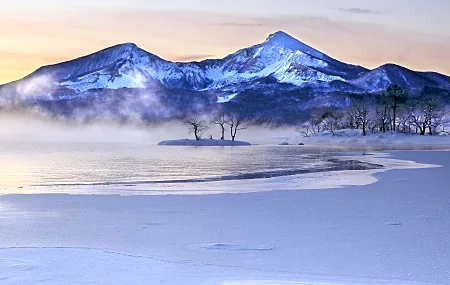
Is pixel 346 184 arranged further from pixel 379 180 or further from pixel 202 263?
pixel 202 263

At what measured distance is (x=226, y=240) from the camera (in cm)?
1116

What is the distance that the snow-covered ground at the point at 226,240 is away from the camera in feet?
28.4

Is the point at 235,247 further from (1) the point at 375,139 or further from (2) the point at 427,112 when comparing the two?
(2) the point at 427,112

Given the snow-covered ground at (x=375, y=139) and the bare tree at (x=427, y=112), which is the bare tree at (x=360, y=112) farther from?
the bare tree at (x=427, y=112)

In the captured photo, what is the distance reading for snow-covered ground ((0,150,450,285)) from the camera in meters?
8.65

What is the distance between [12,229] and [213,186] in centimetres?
1218

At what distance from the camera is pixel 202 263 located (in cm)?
933

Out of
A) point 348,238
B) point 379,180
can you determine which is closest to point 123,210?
point 348,238

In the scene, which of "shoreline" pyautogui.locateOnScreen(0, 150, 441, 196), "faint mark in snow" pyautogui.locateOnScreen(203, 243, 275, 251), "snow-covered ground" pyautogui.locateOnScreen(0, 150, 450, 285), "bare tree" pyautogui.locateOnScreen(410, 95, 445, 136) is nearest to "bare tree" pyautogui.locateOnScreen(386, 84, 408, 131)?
"bare tree" pyautogui.locateOnScreen(410, 95, 445, 136)

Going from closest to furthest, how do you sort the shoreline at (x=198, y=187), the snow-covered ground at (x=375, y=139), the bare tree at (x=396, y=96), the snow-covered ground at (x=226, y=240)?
the snow-covered ground at (x=226, y=240) → the shoreline at (x=198, y=187) → the snow-covered ground at (x=375, y=139) → the bare tree at (x=396, y=96)

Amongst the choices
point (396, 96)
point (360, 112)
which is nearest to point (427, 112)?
point (396, 96)

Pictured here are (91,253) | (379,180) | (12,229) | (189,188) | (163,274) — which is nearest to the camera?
(163,274)

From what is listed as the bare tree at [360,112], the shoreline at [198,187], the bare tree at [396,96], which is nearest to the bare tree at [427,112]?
the bare tree at [396,96]

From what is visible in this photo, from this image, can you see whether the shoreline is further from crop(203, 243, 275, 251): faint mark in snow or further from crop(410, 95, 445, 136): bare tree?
crop(410, 95, 445, 136): bare tree
